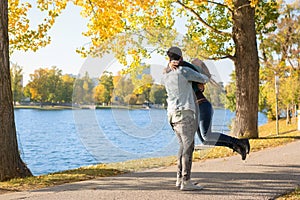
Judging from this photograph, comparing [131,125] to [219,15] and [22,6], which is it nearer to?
[22,6]

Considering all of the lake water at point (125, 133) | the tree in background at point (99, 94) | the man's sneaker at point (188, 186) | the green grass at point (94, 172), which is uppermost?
the tree in background at point (99, 94)

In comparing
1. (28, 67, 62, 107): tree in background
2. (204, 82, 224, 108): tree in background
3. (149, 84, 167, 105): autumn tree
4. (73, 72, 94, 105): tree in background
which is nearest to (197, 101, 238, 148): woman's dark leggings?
(204, 82, 224, 108): tree in background

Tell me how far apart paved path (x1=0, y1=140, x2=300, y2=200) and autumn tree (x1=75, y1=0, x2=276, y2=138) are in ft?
11.1

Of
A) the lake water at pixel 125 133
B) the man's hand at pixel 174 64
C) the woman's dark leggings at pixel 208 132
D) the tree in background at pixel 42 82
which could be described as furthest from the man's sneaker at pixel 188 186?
the tree in background at pixel 42 82

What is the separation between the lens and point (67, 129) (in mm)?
62031

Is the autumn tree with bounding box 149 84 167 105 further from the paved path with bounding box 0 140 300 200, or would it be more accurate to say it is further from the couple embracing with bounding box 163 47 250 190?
the couple embracing with bounding box 163 47 250 190

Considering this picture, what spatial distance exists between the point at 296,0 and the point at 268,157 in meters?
34.8

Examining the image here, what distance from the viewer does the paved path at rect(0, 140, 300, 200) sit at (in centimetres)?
660

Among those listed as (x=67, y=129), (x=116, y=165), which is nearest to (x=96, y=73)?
(x=116, y=165)

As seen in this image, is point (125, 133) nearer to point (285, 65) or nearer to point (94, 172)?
point (94, 172)

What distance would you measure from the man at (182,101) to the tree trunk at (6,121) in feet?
12.1

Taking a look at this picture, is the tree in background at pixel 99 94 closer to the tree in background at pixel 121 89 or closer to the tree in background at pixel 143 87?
the tree in background at pixel 121 89

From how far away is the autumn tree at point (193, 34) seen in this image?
1273 cm

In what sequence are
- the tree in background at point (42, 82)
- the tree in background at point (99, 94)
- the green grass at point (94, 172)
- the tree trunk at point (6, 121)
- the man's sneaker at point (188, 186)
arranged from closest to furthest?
the man's sneaker at point (188, 186) → the green grass at point (94, 172) → the tree trunk at point (6, 121) → the tree in background at point (99, 94) → the tree in background at point (42, 82)
